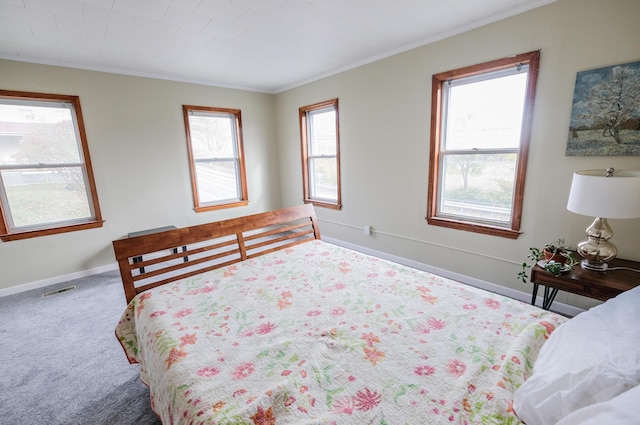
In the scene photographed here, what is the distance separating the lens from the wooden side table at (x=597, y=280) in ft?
5.34

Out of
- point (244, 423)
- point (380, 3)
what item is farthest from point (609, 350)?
point (380, 3)

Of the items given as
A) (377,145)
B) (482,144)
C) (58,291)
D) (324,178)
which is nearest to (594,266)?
(482,144)

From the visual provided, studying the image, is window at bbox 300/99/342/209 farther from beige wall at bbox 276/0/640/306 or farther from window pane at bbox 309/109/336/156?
beige wall at bbox 276/0/640/306

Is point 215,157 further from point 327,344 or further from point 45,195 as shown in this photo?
point 327,344

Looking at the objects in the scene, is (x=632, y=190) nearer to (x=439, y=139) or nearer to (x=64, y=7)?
(x=439, y=139)

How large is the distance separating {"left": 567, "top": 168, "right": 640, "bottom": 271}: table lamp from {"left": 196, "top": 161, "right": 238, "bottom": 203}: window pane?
399cm

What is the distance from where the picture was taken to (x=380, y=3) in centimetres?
203

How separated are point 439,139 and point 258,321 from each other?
2399 mm

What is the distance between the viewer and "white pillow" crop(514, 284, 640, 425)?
0.68 meters

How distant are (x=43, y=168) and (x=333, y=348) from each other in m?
3.68

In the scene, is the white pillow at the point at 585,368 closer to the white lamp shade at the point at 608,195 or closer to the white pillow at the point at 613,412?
the white pillow at the point at 613,412

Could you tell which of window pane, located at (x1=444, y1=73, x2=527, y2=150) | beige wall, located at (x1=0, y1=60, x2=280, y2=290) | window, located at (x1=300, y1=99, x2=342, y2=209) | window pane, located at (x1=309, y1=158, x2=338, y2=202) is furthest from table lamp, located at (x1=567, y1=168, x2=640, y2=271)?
beige wall, located at (x1=0, y1=60, x2=280, y2=290)

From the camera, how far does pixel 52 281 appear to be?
10.2 ft

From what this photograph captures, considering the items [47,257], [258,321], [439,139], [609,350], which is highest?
[439,139]
